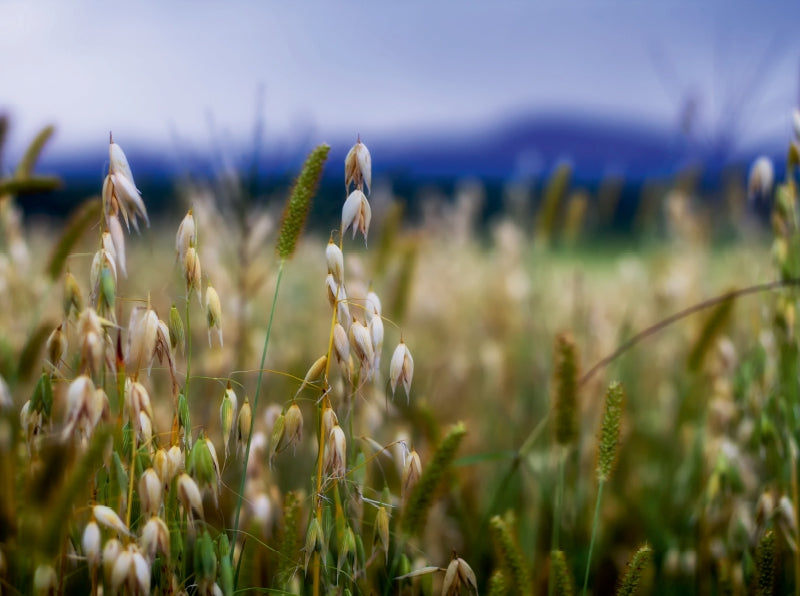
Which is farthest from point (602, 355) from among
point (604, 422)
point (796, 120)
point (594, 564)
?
point (604, 422)

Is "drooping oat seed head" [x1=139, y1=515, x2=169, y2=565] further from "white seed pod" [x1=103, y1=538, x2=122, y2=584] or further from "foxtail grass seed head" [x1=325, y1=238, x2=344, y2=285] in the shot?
"foxtail grass seed head" [x1=325, y1=238, x2=344, y2=285]

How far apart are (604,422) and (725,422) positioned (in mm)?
1037

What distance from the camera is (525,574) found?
1.10 metres

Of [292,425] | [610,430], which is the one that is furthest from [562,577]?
[292,425]

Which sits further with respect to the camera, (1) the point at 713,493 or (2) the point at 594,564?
(2) the point at 594,564

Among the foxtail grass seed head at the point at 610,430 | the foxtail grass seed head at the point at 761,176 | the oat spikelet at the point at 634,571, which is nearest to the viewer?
the oat spikelet at the point at 634,571

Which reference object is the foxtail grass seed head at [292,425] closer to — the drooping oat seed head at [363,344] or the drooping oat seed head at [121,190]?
the drooping oat seed head at [363,344]

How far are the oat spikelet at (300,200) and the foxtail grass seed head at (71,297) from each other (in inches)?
11.3

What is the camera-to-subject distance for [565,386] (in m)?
1.33

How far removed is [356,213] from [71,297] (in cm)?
40

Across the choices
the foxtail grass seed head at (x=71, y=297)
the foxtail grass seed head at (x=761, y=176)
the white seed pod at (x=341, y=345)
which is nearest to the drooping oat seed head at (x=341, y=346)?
the white seed pod at (x=341, y=345)

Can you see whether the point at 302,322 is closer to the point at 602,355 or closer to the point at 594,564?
the point at 602,355

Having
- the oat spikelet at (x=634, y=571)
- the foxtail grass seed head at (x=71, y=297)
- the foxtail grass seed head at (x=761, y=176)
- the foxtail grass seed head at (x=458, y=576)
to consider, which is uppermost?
the foxtail grass seed head at (x=761, y=176)

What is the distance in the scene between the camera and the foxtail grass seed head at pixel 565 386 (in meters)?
1.29
